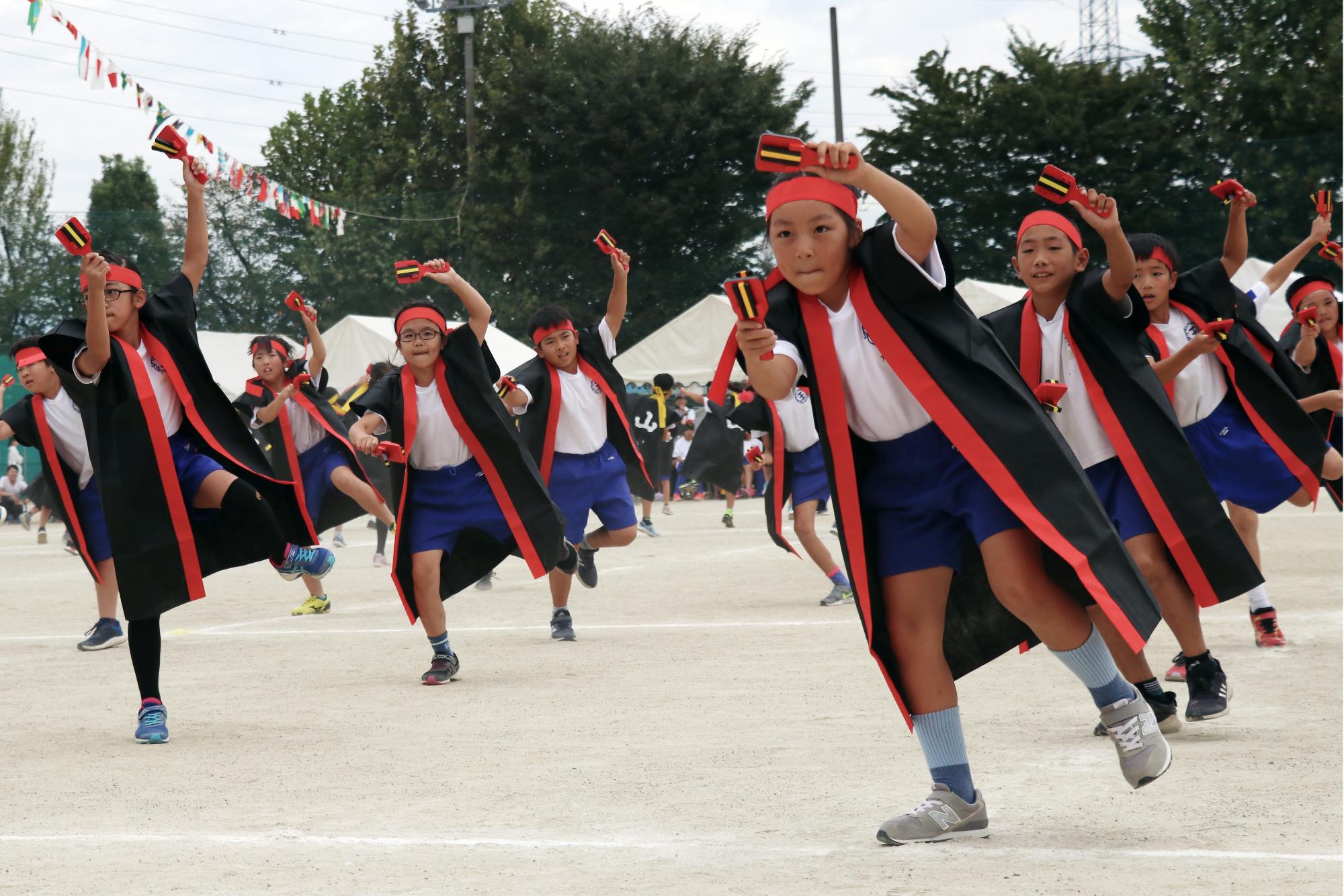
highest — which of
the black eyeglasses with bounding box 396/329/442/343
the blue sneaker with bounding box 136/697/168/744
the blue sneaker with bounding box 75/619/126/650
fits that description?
the black eyeglasses with bounding box 396/329/442/343

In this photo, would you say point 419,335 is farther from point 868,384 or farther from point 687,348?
point 687,348

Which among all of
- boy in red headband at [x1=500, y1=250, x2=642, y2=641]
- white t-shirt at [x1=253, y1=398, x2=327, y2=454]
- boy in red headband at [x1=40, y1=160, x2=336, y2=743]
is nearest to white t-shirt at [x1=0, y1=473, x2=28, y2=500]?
white t-shirt at [x1=253, y1=398, x2=327, y2=454]

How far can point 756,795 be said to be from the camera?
452 cm

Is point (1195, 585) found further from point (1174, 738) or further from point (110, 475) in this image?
point (110, 475)

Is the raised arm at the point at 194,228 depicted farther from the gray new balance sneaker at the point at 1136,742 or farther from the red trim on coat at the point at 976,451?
the gray new balance sneaker at the point at 1136,742

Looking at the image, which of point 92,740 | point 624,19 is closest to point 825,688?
point 92,740

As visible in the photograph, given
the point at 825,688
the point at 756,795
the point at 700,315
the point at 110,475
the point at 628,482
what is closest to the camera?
the point at 756,795

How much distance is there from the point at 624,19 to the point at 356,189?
9434mm

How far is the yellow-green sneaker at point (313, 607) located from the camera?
1070 centimetres

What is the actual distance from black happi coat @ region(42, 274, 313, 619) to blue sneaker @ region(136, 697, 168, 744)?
12.9 inches

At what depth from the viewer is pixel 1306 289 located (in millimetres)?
8547

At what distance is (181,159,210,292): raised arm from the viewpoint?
610cm

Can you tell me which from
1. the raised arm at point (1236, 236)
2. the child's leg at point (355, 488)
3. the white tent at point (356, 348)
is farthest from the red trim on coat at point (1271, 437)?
the white tent at point (356, 348)

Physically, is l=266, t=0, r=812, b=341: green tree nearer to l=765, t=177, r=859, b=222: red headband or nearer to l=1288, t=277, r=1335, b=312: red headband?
l=1288, t=277, r=1335, b=312: red headband
